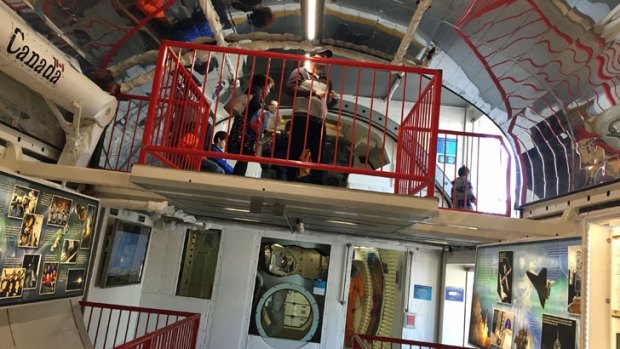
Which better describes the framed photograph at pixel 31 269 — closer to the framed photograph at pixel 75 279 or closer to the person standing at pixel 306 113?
the framed photograph at pixel 75 279

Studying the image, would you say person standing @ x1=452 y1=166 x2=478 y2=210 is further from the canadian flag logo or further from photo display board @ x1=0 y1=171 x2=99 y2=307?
the canadian flag logo

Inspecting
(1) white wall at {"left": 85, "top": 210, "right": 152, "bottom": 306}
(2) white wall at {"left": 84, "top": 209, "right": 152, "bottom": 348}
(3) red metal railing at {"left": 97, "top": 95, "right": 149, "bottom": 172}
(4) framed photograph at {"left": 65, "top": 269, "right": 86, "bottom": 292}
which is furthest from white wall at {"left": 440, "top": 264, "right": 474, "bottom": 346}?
(4) framed photograph at {"left": 65, "top": 269, "right": 86, "bottom": 292}

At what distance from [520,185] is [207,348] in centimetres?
557

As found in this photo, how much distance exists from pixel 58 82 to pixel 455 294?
668cm

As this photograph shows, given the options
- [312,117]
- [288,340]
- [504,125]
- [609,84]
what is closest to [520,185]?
[504,125]

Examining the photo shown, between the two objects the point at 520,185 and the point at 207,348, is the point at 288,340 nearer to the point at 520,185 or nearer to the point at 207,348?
the point at 207,348

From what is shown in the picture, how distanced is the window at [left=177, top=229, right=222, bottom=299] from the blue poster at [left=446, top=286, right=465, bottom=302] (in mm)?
4097

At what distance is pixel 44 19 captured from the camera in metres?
3.90

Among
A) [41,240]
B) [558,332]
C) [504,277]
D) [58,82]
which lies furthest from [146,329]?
[558,332]

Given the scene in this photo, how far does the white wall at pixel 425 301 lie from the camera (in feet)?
25.2

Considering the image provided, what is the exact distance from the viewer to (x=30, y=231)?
349 centimetres

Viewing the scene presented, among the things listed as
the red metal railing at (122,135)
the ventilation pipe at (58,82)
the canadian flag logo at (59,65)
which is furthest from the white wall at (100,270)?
the canadian flag logo at (59,65)

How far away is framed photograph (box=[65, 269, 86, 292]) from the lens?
4.23 m

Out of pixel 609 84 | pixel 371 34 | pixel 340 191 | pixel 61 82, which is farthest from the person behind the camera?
pixel 371 34
